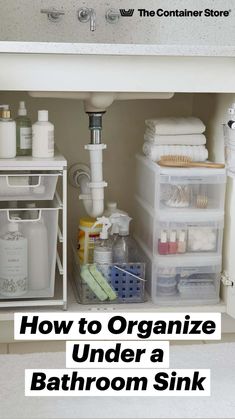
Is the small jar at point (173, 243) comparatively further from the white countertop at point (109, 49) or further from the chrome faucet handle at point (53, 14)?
the chrome faucet handle at point (53, 14)

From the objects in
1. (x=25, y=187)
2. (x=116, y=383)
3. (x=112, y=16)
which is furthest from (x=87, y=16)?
(x=116, y=383)

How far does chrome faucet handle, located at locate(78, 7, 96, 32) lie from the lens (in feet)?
7.74

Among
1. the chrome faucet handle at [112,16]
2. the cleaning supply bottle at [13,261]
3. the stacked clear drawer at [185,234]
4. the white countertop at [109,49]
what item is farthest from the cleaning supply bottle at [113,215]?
the chrome faucet handle at [112,16]

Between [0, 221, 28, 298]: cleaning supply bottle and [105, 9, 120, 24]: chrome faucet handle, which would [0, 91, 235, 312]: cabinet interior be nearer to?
[105, 9, 120, 24]: chrome faucet handle

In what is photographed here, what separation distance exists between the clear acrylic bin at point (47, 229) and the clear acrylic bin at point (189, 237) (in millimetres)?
326

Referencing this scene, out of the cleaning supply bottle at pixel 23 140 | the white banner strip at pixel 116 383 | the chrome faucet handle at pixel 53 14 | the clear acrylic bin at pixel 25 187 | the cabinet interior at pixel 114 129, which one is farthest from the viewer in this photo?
the cabinet interior at pixel 114 129

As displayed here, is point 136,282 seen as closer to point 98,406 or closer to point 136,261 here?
point 136,261

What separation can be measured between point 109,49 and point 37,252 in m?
0.66

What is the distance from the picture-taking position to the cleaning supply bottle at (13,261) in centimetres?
196

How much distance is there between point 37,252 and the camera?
79.9 inches

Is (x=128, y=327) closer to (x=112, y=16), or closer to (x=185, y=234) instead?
(x=185, y=234)

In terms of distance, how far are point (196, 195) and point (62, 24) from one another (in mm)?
850

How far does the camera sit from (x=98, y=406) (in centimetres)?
157

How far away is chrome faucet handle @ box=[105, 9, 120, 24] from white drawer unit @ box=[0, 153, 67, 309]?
2.33 feet
